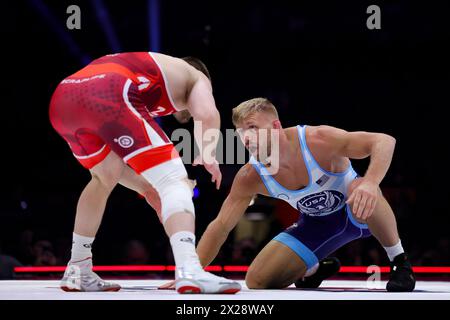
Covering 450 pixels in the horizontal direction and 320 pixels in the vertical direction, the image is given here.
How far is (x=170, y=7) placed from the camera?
5.47 m

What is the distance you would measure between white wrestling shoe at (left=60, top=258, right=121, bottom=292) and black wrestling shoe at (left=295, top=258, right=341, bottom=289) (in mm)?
988

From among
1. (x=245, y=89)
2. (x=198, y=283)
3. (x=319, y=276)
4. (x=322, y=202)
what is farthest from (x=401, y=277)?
(x=245, y=89)

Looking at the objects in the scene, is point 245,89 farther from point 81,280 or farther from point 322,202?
point 81,280

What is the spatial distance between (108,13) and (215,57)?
36.3 inches

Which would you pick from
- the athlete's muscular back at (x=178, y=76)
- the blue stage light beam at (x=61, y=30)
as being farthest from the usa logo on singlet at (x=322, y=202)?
Result: the blue stage light beam at (x=61, y=30)

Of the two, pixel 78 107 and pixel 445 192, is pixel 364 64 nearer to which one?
pixel 445 192

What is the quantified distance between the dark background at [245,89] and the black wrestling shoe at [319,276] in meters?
1.70

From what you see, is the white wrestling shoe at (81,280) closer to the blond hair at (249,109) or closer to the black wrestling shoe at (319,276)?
the blond hair at (249,109)

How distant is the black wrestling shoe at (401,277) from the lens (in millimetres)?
2298

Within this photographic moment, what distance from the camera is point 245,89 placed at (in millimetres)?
5559

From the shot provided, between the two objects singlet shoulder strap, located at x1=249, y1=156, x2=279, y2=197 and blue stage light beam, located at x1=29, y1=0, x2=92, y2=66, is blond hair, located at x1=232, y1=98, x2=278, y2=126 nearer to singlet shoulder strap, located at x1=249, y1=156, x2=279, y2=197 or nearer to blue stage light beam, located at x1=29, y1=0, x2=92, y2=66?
singlet shoulder strap, located at x1=249, y1=156, x2=279, y2=197

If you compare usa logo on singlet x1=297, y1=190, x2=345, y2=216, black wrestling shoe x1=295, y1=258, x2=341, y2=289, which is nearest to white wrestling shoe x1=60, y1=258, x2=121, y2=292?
usa logo on singlet x1=297, y1=190, x2=345, y2=216

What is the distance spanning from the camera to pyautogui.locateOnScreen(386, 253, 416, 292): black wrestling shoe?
230cm

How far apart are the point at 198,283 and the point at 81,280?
58 centimetres
